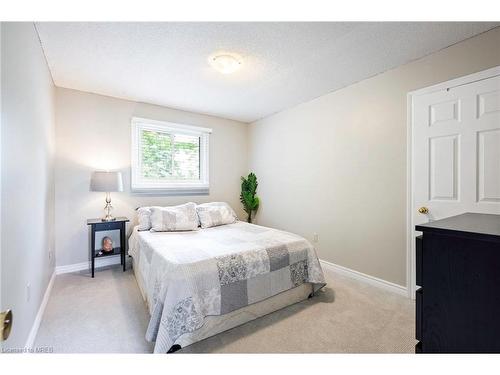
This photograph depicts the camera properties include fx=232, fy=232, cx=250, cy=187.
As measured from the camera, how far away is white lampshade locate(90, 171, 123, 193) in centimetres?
297

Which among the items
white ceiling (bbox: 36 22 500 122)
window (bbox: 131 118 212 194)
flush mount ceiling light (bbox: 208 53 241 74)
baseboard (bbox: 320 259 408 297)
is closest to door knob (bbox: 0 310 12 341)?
white ceiling (bbox: 36 22 500 122)

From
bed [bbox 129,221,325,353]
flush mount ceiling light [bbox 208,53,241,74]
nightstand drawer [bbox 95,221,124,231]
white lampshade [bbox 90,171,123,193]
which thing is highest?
flush mount ceiling light [bbox 208,53,241,74]

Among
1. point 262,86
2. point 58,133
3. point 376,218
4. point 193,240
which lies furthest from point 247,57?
point 58,133

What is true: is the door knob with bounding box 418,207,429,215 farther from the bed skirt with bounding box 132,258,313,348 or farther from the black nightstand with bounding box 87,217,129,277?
the black nightstand with bounding box 87,217,129,277

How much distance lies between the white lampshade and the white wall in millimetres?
689

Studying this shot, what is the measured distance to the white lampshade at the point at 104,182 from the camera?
9.76ft

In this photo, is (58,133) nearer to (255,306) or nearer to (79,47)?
(79,47)

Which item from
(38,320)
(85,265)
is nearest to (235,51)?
(38,320)

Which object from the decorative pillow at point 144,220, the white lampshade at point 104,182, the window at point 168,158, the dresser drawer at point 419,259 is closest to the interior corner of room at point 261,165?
the window at point 168,158

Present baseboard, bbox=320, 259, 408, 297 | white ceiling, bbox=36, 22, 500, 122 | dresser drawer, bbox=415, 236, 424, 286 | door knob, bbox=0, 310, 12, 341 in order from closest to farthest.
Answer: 1. door knob, bbox=0, 310, 12, 341
2. dresser drawer, bbox=415, 236, 424, 286
3. white ceiling, bbox=36, 22, 500, 122
4. baseboard, bbox=320, 259, 408, 297

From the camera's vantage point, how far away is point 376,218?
2.71m

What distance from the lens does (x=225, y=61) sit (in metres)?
2.30

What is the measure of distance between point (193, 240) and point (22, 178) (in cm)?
145

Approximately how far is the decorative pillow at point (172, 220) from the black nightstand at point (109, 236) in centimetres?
45
